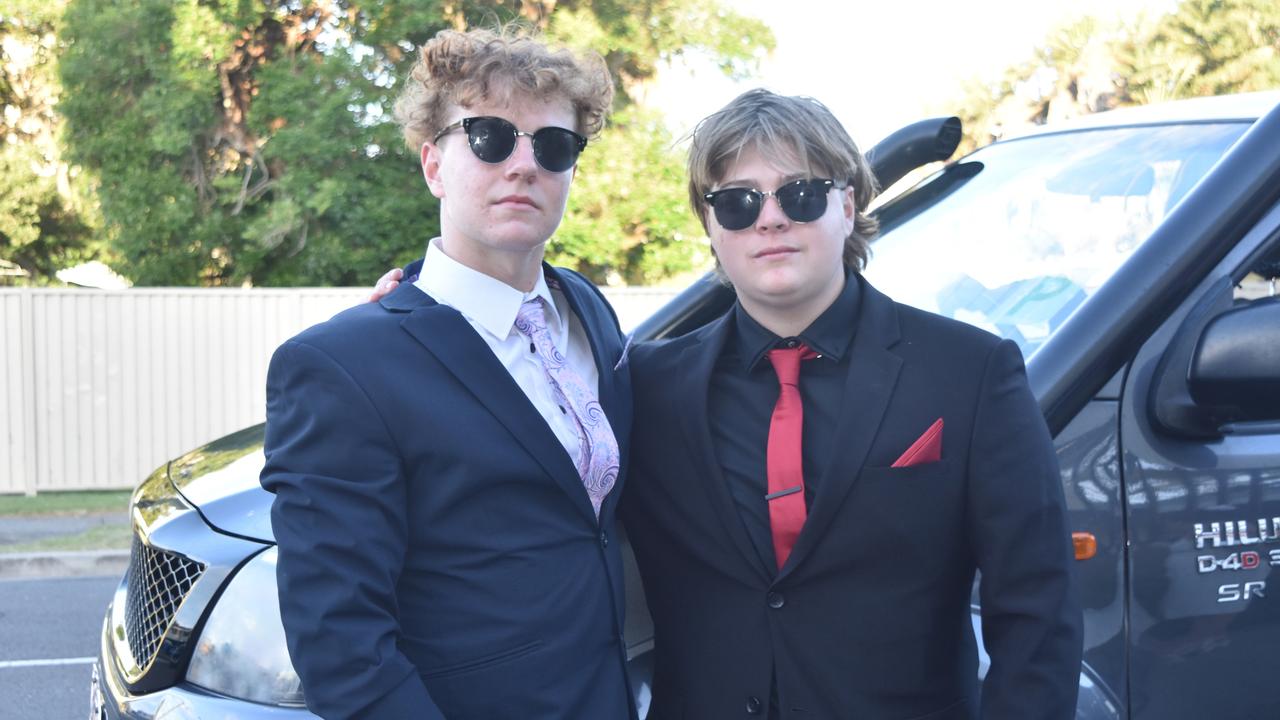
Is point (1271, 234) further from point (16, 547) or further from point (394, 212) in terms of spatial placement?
point (394, 212)

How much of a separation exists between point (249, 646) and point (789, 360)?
3.72 ft

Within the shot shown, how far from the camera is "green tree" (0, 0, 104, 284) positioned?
1628 centimetres

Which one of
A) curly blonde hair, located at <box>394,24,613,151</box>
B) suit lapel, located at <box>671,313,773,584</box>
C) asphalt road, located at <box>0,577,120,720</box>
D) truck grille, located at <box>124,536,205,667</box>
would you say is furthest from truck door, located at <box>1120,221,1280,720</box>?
asphalt road, located at <box>0,577,120,720</box>

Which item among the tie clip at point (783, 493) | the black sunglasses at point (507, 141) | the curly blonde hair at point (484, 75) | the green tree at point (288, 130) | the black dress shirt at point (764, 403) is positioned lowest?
the green tree at point (288, 130)

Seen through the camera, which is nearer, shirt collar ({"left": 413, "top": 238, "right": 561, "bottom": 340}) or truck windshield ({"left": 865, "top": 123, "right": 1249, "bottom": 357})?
shirt collar ({"left": 413, "top": 238, "right": 561, "bottom": 340})

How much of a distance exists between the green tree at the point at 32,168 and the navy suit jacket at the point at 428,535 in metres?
15.5

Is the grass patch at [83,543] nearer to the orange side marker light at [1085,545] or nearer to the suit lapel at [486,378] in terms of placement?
the suit lapel at [486,378]

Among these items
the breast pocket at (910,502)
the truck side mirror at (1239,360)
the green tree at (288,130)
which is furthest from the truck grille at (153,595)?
the green tree at (288,130)

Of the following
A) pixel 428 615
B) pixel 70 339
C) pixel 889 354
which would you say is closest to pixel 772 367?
pixel 889 354

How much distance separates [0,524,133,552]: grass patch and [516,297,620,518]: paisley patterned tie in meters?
7.19

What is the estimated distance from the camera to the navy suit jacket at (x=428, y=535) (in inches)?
61.5

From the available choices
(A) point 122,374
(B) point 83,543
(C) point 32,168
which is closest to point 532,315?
(B) point 83,543

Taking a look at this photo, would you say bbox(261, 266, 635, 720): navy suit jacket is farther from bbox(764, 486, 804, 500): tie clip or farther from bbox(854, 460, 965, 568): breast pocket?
bbox(854, 460, 965, 568): breast pocket

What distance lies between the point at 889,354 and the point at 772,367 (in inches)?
8.1
